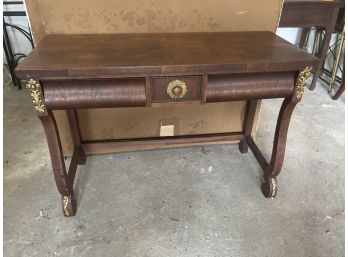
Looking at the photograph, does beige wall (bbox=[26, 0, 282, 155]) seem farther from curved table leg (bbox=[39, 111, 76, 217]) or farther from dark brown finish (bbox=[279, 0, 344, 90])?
dark brown finish (bbox=[279, 0, 344, 90])

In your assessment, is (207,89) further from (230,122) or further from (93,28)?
(230,122)

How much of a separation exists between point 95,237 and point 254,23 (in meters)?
1.18

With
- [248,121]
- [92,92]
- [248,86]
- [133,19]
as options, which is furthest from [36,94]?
[248,121]

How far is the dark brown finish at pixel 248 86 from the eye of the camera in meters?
1.01

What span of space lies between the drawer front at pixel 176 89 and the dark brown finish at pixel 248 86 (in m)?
0.04

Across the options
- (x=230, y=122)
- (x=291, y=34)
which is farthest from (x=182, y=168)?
(x=291, y=34)

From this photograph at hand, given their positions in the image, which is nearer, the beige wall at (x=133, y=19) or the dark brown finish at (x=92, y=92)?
the dark brown finish at (x=92, y=92)

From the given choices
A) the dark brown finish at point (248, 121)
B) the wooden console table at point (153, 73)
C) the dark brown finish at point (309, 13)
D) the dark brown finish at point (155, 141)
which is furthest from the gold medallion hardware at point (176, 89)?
the dark brown finish at point (309, 13)

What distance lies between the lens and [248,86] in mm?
1026

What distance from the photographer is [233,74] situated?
1.01 m

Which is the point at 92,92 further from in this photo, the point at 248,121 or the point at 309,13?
the point at 309,13

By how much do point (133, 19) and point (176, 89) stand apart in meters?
0.49

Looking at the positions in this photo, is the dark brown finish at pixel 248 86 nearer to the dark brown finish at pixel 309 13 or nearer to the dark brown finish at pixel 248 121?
the dark brown finish at pixel 248 121

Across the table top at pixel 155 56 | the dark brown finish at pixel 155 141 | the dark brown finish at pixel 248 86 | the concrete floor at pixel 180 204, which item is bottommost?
the concrete floor at pixel 180 204
